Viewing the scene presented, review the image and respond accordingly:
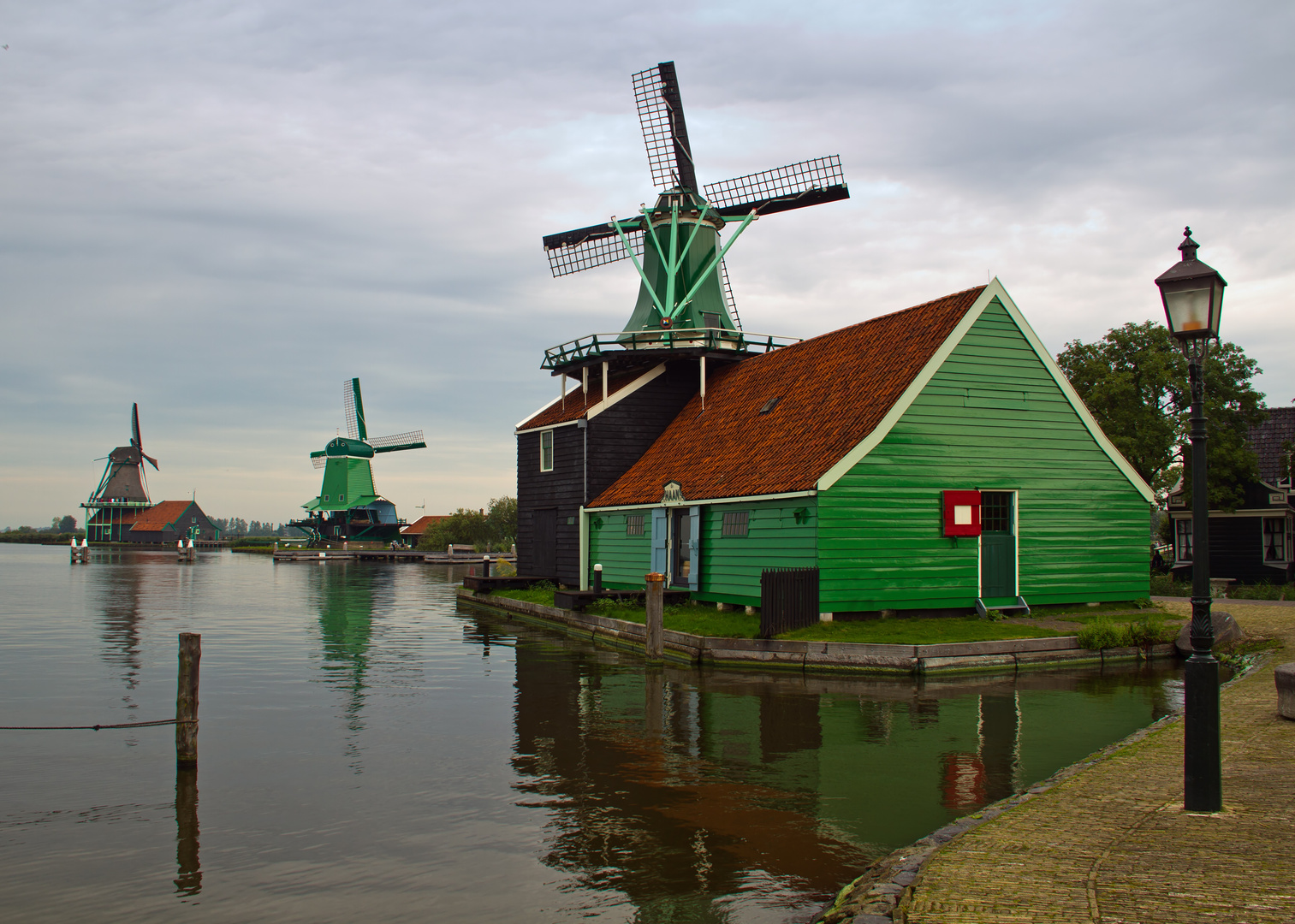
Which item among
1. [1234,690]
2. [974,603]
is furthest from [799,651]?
[1234,690]

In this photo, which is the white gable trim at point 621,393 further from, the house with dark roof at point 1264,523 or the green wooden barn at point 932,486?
the house with dark roof at point 1264,523

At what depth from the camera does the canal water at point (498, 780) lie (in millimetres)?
7566

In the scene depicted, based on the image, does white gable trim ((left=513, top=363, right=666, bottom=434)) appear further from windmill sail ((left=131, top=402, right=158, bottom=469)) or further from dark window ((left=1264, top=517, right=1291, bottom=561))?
windmill sail ((left=131, top=402, right=158, bottom=469))

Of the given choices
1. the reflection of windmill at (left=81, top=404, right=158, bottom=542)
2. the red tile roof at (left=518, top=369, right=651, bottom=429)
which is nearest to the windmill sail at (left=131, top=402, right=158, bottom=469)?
the reflection of windmill at (left=81, top=404, right=158, bottom=542)

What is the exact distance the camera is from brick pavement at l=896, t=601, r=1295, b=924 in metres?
5.43

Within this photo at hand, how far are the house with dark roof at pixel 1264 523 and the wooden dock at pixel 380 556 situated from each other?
2269 inches

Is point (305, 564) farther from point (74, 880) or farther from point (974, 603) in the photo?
point (74, 880)

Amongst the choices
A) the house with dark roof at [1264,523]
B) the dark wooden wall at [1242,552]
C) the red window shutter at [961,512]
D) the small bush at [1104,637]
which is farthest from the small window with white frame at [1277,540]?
the red window shutter at [961,512]

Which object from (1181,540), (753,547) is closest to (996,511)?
(753,547)

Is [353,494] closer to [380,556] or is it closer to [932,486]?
[380,556]

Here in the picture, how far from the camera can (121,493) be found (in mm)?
133500

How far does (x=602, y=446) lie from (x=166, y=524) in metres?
119

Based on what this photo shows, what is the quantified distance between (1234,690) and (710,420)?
16616 millimetres

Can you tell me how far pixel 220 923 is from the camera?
7.00 m
